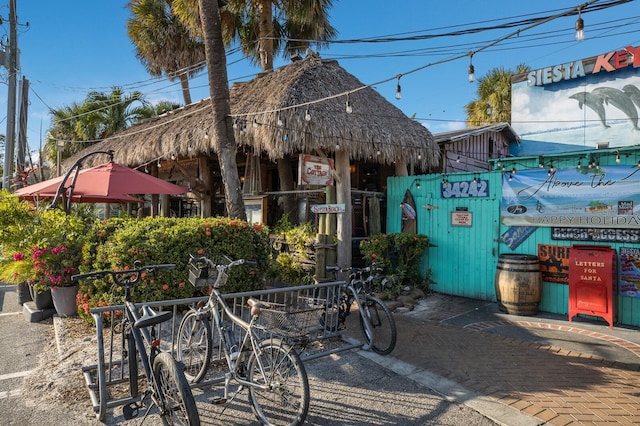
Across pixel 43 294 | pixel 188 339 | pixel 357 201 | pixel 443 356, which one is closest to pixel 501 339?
pixel 443 356

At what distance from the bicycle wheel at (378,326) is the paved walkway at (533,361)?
6.4 inches

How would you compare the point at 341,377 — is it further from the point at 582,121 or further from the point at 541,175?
the point at 582,121

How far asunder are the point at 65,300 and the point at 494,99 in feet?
67.9

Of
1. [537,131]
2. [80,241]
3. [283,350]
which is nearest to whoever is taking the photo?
[283,350]

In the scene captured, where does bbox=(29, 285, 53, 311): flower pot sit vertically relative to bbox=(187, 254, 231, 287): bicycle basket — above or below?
below

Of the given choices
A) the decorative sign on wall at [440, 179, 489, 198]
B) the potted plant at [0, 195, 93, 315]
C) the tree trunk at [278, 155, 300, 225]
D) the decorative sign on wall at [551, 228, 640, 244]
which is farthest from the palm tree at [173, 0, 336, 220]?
the decorative sign on wall at [551, 228, 640, 244]

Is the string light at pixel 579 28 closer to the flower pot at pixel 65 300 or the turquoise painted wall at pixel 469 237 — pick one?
the turquoise painted wall at pixel 469 237

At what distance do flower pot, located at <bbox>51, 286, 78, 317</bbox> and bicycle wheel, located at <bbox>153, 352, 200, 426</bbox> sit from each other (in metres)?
4.10

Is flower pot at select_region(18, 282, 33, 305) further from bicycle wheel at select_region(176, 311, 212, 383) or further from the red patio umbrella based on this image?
bicycle wheel at select_region(176, 311, 212, 383)

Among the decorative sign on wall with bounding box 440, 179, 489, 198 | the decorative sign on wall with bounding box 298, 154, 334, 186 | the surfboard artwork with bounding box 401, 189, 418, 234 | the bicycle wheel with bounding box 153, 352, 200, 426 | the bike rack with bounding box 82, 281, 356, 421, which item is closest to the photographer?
the bicycle wheel with bounding box 153, 352, 200, 426

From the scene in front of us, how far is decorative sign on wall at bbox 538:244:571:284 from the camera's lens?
646cm

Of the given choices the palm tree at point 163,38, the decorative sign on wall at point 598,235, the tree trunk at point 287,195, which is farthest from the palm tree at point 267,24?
the decorative sign on wall at point 598,235

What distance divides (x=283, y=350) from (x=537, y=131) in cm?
1626

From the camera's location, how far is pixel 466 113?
23406 mm
